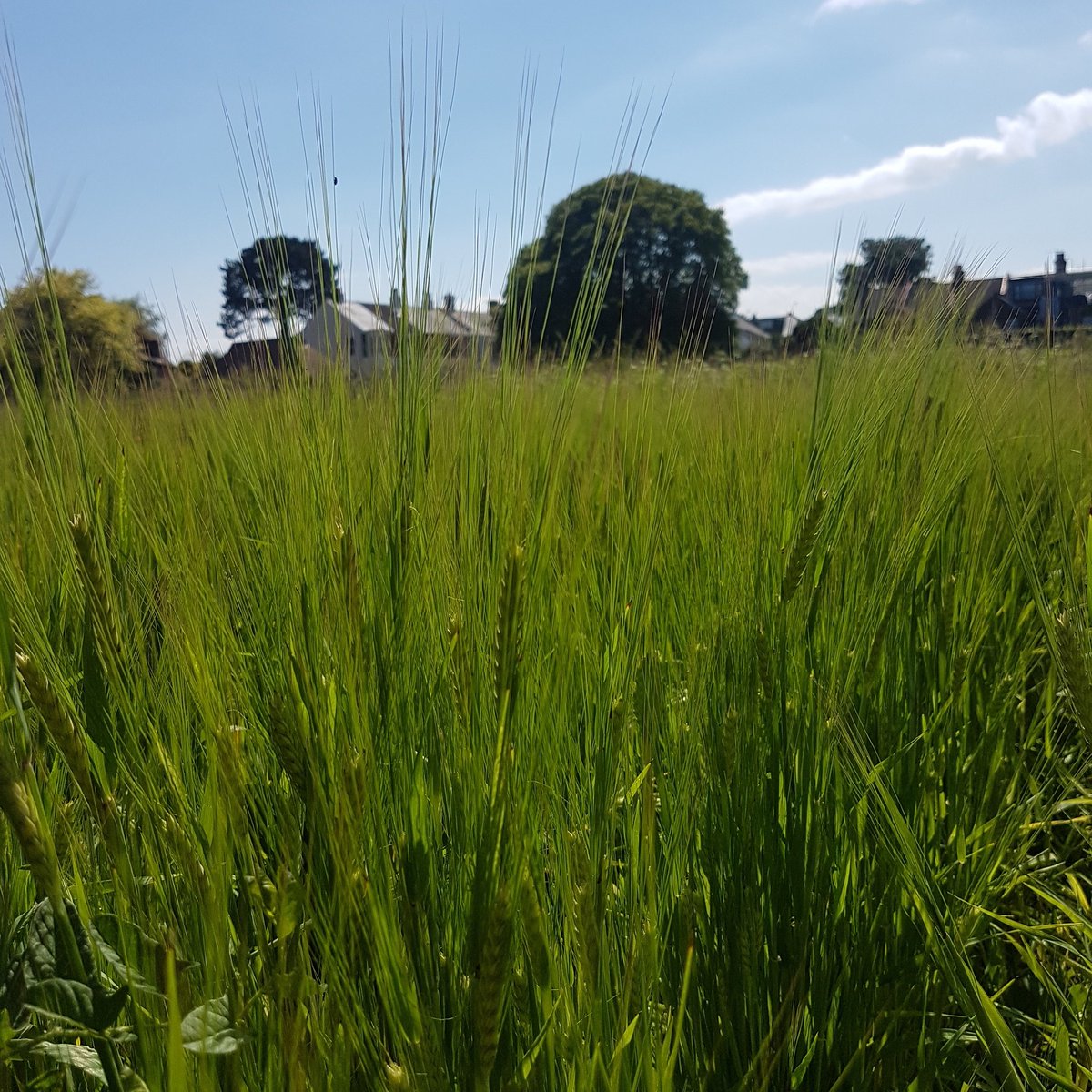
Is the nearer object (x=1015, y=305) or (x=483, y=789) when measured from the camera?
(x=483, y=789)

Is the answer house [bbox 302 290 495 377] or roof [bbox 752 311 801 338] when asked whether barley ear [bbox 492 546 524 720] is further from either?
roof [bbox 752 311 801 338]

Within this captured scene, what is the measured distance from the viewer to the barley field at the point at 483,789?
0.63 meters

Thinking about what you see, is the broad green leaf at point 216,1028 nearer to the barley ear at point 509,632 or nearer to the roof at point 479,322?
the barley ear at point 509,632

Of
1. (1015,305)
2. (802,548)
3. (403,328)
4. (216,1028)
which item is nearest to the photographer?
(216,1028)

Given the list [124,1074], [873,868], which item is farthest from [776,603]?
[124,1074]

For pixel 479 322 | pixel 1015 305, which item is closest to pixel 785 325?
pixel 1015 305

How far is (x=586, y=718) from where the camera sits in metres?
0.81

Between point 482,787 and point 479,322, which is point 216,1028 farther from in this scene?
point 479,322

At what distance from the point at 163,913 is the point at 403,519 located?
1.30 ft

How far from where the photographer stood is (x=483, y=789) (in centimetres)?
68

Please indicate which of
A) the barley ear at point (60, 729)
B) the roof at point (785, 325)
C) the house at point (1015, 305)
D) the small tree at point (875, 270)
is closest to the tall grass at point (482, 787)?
the barley ear at point (60, 729)

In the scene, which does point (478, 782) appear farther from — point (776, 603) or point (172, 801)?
point (776, 603)

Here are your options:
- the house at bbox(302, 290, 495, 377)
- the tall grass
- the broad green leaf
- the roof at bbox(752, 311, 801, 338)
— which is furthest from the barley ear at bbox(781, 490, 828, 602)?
the roof at bbox(752, 311, 801, 338)

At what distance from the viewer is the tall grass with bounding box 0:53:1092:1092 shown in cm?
63
